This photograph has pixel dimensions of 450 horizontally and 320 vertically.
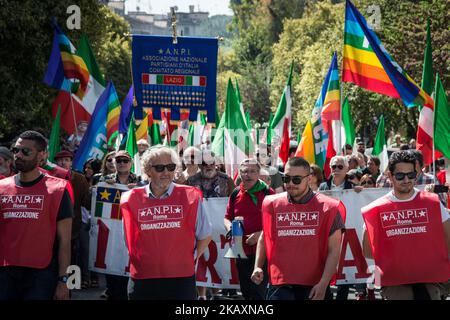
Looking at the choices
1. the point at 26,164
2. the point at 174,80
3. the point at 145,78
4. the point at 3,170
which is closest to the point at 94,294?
the point at 3,170

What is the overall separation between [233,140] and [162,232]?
6.77 meters

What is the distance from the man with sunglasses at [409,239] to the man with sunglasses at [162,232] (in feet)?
4.15

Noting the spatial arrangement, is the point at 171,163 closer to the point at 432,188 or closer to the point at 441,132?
the point at 432,188

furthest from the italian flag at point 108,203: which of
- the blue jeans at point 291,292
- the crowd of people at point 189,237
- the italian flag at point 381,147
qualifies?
the italian flag at point 381,147

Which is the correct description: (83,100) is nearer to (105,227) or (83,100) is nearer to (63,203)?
(105,227)

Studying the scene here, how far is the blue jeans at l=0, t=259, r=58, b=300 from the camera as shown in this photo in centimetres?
721

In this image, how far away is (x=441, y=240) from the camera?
7070 millimetres

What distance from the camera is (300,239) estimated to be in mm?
7234

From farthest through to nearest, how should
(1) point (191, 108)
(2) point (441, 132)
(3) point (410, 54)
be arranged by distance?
(3) point (410, 54) → (1) point (191, 108) → (2) point (441, 132)

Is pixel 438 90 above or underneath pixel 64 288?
above

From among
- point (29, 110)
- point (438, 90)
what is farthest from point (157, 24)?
point (438, 90)

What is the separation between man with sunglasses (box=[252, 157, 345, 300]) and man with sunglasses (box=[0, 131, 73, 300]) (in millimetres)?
1399

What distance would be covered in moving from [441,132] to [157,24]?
187814 millimetres

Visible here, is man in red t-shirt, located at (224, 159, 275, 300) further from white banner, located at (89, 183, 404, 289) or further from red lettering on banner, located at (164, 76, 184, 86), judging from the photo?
red lettering on banner, located at (164, 76, 184, 86)
